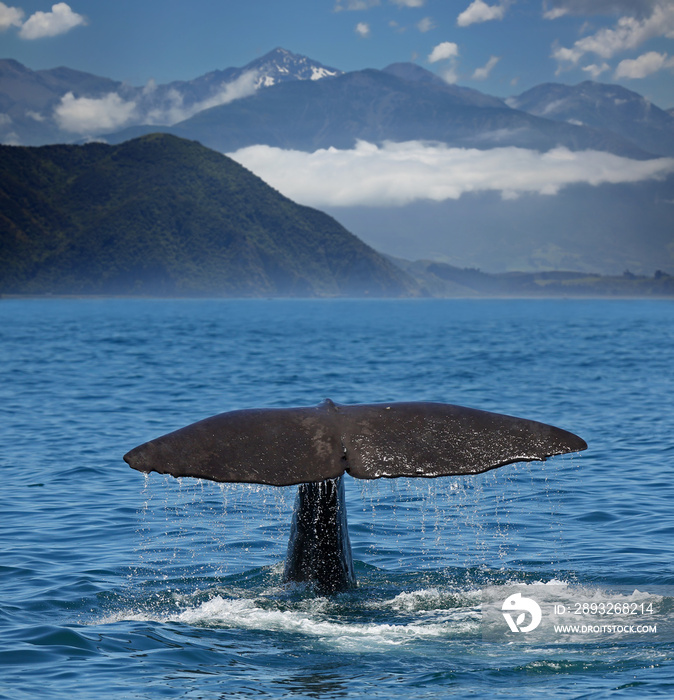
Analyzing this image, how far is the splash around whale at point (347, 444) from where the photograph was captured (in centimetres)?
584

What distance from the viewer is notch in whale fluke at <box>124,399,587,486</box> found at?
5836 mm

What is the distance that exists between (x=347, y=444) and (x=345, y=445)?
1cm

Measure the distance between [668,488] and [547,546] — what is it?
12.8 ft

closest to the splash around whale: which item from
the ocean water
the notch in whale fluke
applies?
the notch in whale fluke

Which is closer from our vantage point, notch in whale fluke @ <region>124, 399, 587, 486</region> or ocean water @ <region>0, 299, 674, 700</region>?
notch in whale fluke @ <region>124, 399, 587, 486</region>

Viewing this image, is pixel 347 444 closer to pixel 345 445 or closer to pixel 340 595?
pixel 345 445

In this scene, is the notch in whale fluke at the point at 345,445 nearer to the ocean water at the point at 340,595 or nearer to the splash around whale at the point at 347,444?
the splash around whale at the point at 347,444

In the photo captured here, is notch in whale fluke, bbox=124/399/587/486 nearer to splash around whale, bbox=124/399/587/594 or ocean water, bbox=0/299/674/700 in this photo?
splash around whale, bbox=124/399/587/594

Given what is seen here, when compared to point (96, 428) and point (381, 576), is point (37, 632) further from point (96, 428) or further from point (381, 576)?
point (96, 428)

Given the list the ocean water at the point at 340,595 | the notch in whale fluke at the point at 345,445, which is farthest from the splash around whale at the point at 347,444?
the ocean water at the point at 340,595

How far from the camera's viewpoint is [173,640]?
7.22 metres

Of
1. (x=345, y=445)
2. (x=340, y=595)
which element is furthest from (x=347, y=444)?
(x=340, y=595)

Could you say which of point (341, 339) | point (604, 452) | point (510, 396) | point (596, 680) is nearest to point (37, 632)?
point (596, 680)

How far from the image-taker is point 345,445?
616 centimetres
